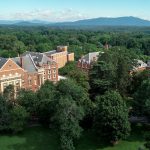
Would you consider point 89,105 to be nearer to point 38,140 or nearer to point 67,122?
point 67,122

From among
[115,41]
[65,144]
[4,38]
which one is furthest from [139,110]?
[115,41]

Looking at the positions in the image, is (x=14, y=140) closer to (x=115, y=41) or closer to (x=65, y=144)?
(x=65, y=144)

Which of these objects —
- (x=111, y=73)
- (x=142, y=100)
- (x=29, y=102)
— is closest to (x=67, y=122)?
(x=29, y=102)

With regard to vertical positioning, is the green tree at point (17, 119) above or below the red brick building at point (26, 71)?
below

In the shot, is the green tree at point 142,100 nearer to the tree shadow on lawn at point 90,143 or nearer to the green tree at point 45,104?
the tree shadow on lawn at point 90,143

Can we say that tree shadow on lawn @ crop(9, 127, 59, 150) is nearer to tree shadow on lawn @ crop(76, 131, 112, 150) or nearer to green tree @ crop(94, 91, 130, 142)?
tree shadow on lawn @ crop(76, 131, 112, 150)

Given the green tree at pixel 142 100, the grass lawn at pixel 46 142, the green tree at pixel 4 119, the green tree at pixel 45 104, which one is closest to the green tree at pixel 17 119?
the green tree at pixel 4 119

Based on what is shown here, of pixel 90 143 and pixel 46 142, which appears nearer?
pixel 90 143
